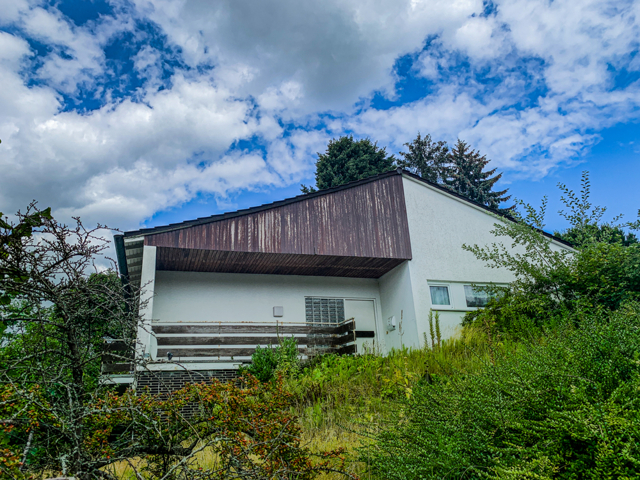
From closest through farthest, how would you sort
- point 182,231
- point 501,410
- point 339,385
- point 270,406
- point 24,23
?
point 501,410 → point 270,406 → point 24,23 → point 339,385 → point 182,231

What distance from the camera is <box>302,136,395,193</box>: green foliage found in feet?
90.3

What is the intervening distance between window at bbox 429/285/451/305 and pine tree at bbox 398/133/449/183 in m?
24.8

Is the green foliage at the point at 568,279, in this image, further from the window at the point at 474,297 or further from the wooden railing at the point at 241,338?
the wooden railing at the point at 241,338

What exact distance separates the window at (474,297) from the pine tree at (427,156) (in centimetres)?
2439

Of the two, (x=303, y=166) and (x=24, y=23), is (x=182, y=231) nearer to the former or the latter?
(x=24, y=23)

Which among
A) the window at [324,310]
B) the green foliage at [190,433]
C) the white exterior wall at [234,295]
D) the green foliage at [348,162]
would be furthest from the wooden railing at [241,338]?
the green foliage at [348,162]

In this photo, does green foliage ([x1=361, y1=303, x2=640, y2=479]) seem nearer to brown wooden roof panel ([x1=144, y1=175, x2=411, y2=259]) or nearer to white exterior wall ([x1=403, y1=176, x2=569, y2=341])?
brown wooden roof panel ([x1=144, y1=175, x2=411, y2=259])

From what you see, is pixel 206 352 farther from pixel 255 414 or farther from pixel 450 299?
pixel 450 299

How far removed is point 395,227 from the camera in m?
12.1

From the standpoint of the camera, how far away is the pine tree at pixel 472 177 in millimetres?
34781

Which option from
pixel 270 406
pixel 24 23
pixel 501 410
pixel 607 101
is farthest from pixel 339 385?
pixel 607 101

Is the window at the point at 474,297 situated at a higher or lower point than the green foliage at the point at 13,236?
higher

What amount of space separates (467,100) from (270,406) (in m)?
12.1

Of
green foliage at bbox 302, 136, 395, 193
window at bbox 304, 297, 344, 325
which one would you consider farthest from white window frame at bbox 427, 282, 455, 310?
green foliage at bbox 302, 136, 395, 193
